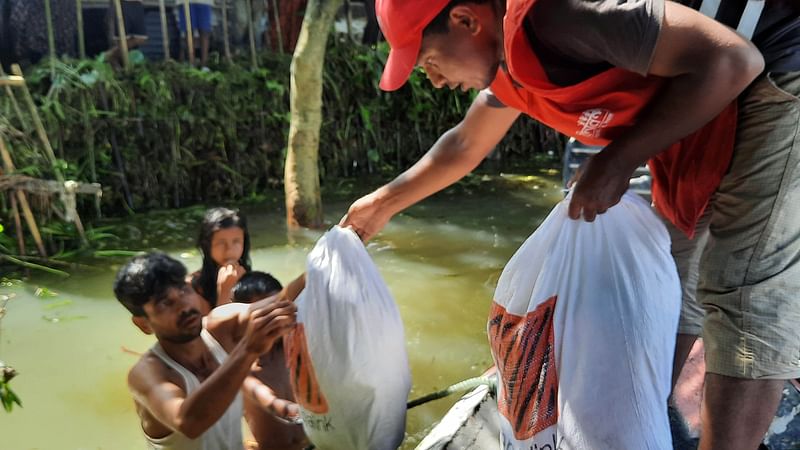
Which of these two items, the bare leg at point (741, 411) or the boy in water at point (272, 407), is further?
the boy in water at point (272, 407)

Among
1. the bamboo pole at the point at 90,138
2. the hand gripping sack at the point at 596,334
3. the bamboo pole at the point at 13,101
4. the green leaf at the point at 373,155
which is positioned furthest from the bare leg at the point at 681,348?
the green leaf at the point at 373,155

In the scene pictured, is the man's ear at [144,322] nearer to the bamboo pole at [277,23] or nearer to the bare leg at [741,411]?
the bare leg at [741,411]

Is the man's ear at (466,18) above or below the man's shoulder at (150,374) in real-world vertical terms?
above

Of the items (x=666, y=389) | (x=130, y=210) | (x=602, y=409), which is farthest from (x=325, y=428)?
(x=130, y=210)

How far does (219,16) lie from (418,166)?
23.7 feet

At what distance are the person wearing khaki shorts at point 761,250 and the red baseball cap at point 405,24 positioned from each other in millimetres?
667

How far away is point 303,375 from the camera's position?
1651 mm

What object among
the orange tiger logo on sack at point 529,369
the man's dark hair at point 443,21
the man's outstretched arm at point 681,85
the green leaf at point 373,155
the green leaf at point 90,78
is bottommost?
the green leaf at point 373,155

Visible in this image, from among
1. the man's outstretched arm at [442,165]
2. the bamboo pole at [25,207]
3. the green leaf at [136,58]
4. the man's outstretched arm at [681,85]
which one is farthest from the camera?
the green leaf at [136,58]

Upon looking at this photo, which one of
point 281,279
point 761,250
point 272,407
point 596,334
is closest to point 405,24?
point 596,334

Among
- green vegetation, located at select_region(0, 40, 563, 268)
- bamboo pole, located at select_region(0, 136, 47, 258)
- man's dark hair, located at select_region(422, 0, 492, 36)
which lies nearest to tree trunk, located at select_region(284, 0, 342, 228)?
green vegetation, located at select_region(0, 40, 563, 268)

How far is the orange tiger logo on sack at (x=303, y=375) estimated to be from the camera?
64.0 inches

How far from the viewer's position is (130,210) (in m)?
6.06

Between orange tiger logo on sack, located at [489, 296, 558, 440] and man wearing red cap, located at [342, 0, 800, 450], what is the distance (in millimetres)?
241
